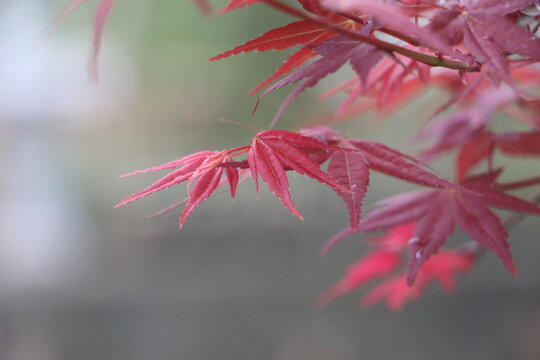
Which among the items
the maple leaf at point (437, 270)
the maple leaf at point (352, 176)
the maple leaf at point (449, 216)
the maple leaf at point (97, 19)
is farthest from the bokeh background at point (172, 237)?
the maple leaf at point (97, 19)

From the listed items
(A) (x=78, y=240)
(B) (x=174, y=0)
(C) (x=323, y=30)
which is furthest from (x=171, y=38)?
(C) (x=323, y=30)

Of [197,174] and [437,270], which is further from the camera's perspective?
[437,270]

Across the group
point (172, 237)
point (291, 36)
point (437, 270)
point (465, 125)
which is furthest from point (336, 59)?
point (172, 237)

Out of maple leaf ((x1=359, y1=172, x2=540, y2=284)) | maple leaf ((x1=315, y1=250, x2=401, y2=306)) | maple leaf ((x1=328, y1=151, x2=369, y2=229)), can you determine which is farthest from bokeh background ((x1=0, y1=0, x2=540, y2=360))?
maple leaf ((x1=328, y1=151, x2=369, y2=229))

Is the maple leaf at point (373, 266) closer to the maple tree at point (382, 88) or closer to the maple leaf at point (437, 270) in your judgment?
the maple leaf at point (437, 270)

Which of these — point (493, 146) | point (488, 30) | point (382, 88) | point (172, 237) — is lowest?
point (172, 237)

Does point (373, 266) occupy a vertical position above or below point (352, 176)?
below

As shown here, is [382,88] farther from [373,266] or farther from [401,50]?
[373,266]

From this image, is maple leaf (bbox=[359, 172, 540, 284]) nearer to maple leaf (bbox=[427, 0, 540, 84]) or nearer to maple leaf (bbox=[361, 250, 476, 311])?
maple leaf (bbox=[427, 0, 540, 84])
